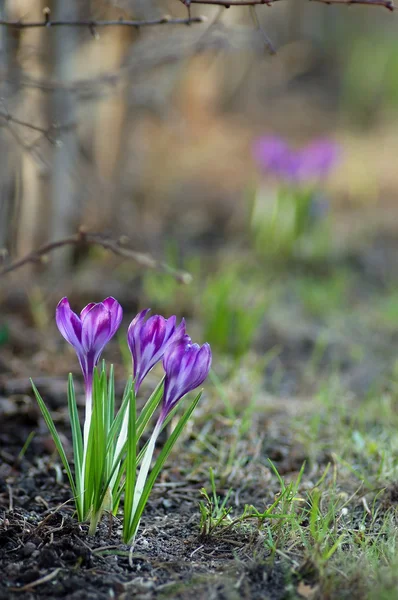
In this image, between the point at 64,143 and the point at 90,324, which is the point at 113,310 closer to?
the point at 90,324

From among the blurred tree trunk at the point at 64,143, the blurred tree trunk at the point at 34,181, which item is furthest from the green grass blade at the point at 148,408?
the blurred tree trunk at the point at 34,181

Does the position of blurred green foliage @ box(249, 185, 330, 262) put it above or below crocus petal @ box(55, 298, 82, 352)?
below

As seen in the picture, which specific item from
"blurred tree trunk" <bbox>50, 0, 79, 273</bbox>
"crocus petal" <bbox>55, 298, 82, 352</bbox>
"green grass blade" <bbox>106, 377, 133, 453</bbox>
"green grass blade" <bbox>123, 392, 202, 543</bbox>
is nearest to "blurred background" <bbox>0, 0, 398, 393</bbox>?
"blurred tree trunk" <bbox>50, 0, 79, 273</bbox>

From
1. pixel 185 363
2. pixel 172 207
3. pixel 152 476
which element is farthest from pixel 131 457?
pixel 172 207

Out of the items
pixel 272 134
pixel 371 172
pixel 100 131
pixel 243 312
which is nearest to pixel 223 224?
pixel 100 131

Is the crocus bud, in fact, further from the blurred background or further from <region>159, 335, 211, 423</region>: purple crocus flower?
the blurred background

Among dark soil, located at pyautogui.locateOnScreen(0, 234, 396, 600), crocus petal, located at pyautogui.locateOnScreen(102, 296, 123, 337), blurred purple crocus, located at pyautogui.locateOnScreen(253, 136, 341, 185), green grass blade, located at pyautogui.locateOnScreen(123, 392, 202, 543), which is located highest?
blurred purple crocus, located at pyautogui.locateOnScreen(253, 136, 341, 185)

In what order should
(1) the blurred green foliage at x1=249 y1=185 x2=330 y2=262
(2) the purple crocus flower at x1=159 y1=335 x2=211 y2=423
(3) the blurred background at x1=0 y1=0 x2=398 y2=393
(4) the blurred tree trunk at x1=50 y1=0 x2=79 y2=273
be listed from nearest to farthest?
(2) the purple crocus flower at x1=159 y1=335 x2=211 y2=423, (3) the blurred background at x1=0 y1=0 x2=398 y2=393, (4) the blurred tree trunk at x1=50 y1=0 x2=79 y2=273, (1) the blurred green foliage at x1=249 y1=185 x2=330 y2=262
